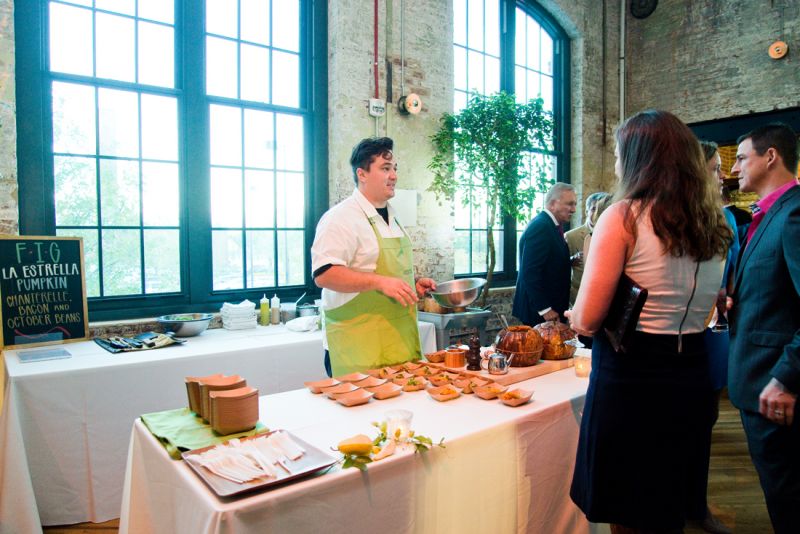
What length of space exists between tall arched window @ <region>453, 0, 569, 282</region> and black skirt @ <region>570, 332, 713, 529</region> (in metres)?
3.66

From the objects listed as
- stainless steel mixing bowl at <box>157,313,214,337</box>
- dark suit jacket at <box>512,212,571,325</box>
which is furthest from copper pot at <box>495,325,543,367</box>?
stainless steel mixing bowl at <box>157,313,214,337</box>

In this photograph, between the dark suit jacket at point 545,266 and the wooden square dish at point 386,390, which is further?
the dark suit jacket at point 545,266

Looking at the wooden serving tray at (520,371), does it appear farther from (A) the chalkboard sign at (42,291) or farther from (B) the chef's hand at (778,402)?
(A) the chalkboard sign at (42,291)

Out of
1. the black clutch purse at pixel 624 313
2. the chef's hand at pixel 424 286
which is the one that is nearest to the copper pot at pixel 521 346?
the chef's hand at pixel 424 286

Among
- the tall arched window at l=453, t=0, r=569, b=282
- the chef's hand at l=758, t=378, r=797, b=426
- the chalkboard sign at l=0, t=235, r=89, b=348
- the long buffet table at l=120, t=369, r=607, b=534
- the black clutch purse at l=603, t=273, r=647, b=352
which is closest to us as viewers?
the long buffet table at l=120, t=369, r=607, b=534

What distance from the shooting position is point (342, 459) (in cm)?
147

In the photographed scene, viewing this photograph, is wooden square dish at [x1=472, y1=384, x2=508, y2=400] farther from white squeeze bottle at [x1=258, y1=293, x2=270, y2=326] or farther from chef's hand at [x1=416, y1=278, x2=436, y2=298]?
white squeeze bottle at [x1=258, y1=293, x2=270, y2=326]

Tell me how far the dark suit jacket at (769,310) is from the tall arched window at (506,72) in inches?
131

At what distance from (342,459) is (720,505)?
2518 mm

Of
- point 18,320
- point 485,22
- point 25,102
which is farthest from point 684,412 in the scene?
point 485,22

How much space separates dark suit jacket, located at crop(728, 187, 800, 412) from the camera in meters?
1.74

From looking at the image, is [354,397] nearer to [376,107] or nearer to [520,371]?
[520,371]

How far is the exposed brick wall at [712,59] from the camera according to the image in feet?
19.4

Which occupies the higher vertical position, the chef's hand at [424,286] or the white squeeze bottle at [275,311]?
the chef's hand at [424,286]
